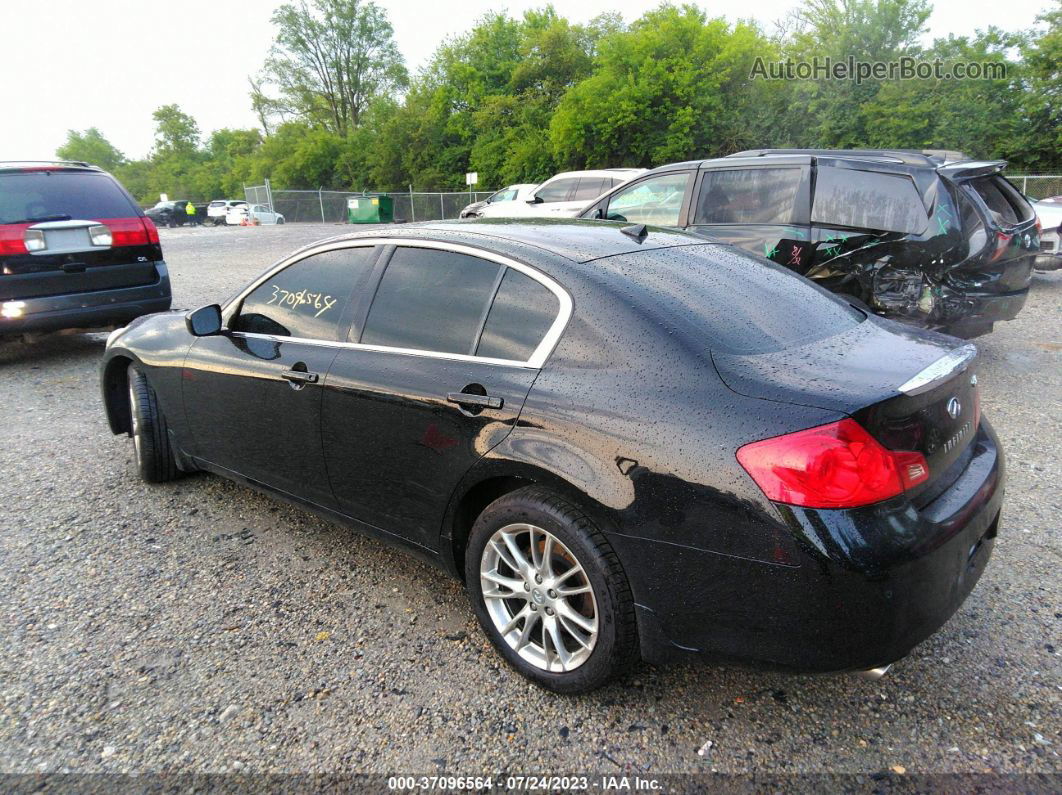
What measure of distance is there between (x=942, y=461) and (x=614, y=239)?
1.45 m

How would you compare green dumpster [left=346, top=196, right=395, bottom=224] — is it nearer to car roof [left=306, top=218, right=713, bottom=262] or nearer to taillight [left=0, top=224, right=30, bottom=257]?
taillight [left=0, top=224, right=30, bottom=257]

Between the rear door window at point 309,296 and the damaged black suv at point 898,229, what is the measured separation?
3.67m

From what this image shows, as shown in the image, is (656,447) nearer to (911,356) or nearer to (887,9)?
(911,356)

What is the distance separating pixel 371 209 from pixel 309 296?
1552 inches

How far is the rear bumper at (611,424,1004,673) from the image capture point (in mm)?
1880

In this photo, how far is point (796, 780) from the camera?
207 centimetres

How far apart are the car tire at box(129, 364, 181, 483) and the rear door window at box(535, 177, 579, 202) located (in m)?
10.4

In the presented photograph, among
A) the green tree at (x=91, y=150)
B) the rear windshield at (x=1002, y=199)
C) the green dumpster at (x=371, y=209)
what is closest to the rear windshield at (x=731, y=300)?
the rear windshield at (x=1002, y=199)

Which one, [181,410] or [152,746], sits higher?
[181,410]

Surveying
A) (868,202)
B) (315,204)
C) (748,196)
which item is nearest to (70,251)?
(748,196)

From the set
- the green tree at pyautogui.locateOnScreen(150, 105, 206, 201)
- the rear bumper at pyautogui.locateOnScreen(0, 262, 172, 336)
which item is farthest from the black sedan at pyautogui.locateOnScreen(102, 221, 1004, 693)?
the green tree at pyautogui.locateOnScreen(150, 105, 206, 201)

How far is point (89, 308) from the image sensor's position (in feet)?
22.1

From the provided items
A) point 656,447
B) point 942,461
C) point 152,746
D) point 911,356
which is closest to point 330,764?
point 152,746

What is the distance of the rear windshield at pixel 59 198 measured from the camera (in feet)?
20.9
